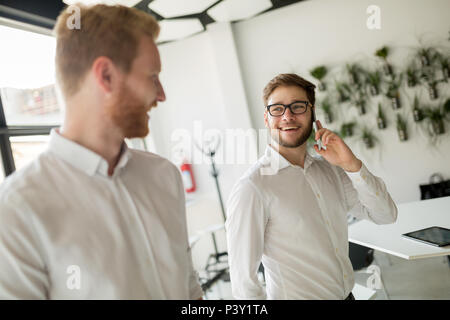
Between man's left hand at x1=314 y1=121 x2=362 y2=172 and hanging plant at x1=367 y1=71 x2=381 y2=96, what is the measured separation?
349 cm

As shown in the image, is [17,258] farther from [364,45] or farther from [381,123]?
[364,45]

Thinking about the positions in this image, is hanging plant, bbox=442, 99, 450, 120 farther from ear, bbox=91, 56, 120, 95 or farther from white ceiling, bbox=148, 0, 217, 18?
ear, bbox=91, 56, 120, 95

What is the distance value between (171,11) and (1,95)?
220 centimetres

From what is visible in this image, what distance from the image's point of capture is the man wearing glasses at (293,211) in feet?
4.08

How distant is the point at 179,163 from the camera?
5156 millimetres

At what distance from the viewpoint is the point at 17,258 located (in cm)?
67

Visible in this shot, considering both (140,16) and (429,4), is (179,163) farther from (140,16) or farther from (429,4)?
(140,16)

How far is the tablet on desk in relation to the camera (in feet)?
5.49

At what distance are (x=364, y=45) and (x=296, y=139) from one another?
3.71 meters

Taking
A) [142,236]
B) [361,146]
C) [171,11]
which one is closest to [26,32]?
[171,11]

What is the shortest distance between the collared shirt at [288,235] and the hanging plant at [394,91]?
11.3 ft

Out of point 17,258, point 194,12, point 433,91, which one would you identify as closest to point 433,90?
point 433,91

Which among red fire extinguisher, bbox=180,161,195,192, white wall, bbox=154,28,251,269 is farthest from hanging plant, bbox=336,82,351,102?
red fire extinguisher, bbox=180,161,195,192
